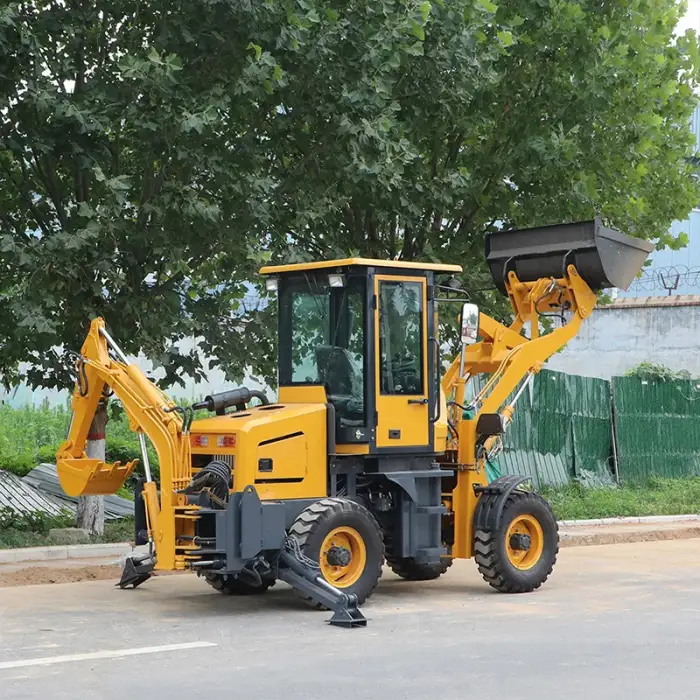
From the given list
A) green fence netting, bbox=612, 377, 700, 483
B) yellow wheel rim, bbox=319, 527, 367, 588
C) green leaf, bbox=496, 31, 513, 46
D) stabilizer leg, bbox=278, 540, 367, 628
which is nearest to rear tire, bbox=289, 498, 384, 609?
yellow wheel rim, bbox=319, 527, 367, 588

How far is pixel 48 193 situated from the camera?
14.8 meters

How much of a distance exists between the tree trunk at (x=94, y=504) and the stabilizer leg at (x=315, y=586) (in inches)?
201

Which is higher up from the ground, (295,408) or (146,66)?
(146,66)

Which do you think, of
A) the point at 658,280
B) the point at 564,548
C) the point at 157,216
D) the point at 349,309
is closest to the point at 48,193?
the point at 157,216

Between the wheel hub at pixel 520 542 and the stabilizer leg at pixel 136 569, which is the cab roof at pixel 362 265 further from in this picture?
the stabilizer leg at pixel 136 569

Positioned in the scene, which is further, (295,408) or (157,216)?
(157,216)

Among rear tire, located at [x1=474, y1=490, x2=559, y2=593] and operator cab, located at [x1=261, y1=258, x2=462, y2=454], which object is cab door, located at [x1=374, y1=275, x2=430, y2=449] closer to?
operator cab, located at [x1=261, y1=258, x2=462, y2=454]

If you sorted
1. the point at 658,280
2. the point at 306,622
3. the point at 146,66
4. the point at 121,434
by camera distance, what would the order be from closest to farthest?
the point at 306,622 < the point at 146,66 < the point at 121,434 < the point at 658,280

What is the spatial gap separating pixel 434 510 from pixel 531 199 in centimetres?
598

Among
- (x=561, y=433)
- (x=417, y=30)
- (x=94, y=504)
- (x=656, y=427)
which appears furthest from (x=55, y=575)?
(x=656, y=427)

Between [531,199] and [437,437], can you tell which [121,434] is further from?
[437,437]

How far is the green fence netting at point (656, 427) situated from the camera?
23.2m

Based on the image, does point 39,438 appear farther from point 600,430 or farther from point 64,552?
point 600,430

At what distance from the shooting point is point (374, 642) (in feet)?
31.1
